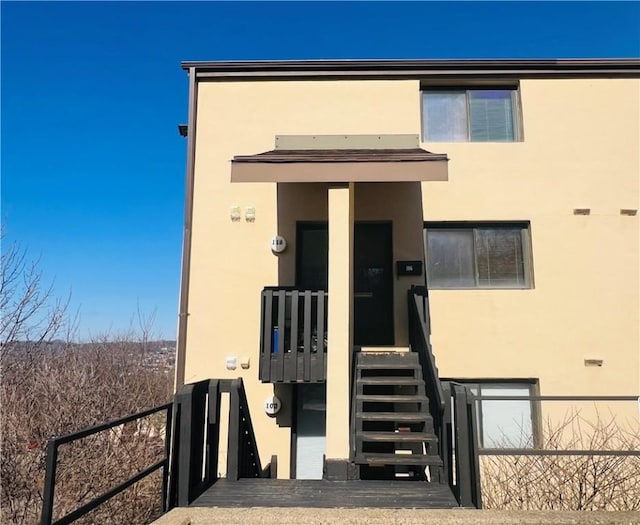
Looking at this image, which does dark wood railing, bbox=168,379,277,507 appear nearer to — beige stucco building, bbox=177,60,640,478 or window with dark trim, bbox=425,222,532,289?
beige stucco building, bbox=177,60,640,478

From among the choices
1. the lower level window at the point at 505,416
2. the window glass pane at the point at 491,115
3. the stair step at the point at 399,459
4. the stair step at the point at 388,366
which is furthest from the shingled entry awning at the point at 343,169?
the lower level window at the point at 505,416

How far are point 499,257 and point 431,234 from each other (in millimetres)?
1128

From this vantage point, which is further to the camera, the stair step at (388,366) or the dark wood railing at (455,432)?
the stair step at (388,366)

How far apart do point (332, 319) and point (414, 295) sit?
1565 millimetres

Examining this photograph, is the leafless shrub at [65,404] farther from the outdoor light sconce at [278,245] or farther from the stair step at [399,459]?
the outdoor light sconce at [278,245]

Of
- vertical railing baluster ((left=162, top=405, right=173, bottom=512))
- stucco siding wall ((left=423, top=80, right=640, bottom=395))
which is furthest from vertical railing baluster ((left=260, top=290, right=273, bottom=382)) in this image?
stucco siding wall ((left=423, top=80, right=640, bottom=395))

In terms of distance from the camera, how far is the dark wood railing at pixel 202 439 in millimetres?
3516

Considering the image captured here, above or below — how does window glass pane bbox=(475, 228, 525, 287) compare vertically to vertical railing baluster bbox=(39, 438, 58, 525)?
above

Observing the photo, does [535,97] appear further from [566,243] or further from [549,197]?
[566,243]

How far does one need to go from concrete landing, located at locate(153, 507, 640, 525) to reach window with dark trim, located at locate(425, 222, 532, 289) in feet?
13.0

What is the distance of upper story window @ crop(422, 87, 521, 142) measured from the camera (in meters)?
7.00

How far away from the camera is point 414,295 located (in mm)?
5859

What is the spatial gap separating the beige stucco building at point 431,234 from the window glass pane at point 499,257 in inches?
0.9

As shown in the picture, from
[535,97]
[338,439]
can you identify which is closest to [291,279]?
[338,439]
